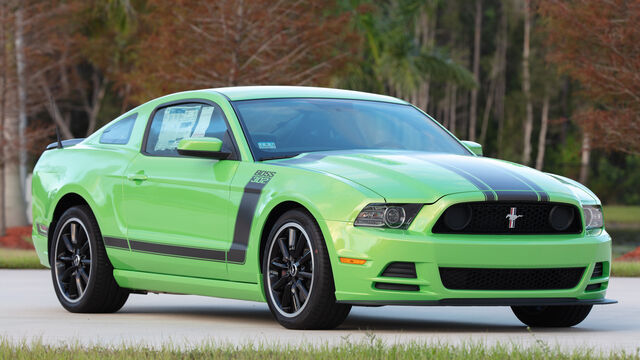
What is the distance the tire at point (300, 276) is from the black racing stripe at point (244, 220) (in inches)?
11.3

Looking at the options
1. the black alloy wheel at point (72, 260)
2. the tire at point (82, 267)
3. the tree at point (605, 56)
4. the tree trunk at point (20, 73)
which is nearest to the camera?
the tire at point (82, 267)

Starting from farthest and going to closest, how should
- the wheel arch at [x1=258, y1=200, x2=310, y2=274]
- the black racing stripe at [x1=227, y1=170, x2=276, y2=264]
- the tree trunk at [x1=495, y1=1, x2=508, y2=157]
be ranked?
the tree trunk at [x1=495, y1=1, x2=508, y2=157] → the black racing stripe at [x1=227, y1=170, x2=276, y2=264] → the wheel arch at [x1=258, y1=200, x2=310, y2=274]

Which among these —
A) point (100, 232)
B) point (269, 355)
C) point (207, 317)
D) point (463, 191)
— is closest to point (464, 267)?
point (463, 191)

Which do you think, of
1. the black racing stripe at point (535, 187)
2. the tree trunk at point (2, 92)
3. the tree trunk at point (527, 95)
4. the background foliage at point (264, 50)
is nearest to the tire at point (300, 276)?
the black racing stripe at point (535, 187)

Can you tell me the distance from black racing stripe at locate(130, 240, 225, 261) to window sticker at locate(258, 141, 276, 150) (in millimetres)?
774

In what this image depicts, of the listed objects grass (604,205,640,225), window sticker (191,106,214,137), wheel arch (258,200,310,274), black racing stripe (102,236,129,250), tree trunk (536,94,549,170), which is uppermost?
window sticker (191,106,214,137)

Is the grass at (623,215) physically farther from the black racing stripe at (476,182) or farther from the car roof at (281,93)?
the black racing stripe at (476,182)

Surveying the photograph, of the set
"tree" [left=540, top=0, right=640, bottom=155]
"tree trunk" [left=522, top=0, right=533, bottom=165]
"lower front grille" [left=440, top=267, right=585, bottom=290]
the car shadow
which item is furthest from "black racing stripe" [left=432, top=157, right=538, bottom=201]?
"tree trunk" [left=522, top=0, right=533, bottom=165]

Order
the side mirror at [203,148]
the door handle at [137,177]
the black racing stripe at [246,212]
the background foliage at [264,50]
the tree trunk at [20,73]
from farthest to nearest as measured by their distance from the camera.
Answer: the tree trunk at [20,73]
the background foliage at [264,50]
the door handle at [137,177]
the side mirror at [203,148]
the black racing stripe at [246,212]

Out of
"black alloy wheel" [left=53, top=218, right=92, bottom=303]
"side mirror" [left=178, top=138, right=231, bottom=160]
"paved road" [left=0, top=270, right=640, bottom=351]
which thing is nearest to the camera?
"paved road" [left=0, top=270, right=640, bottom=351]

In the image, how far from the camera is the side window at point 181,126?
360 inches

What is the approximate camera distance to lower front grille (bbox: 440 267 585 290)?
25.2 feet

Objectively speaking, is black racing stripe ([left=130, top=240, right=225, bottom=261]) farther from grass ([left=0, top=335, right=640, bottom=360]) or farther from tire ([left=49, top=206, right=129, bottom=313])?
grass ([left=0, top=335, right=640, bottom=360])

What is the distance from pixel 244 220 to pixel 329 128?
3.46 feet
